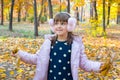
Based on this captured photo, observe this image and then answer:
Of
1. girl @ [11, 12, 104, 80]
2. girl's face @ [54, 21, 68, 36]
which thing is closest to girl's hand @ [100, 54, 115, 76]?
girl @ [11, 12, 104, 80]

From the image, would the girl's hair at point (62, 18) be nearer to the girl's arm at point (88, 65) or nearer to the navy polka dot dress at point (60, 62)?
the navy polka dot dress at point (60, 62)

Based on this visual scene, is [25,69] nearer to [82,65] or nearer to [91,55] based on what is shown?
[91,55]

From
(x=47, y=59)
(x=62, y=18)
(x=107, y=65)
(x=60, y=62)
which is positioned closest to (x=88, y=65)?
(x=107, y=65)

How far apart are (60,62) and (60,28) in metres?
0.40

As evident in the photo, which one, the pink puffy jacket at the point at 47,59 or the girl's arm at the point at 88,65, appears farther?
the girl's arm at the point at 88,65

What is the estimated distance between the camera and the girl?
3.68 meters

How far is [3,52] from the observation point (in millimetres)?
10703

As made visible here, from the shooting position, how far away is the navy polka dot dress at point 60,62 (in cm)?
369

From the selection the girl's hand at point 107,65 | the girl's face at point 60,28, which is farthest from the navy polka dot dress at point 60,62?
the girl's hand at point 107,65

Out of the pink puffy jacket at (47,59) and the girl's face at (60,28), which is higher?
the girl's face at (60,28)

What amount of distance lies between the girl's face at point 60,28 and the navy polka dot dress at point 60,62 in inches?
5.1

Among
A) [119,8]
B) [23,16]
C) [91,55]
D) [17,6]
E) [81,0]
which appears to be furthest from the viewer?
[23,16]

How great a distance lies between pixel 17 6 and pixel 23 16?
13.8 m

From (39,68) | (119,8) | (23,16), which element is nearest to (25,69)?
(39,68)
